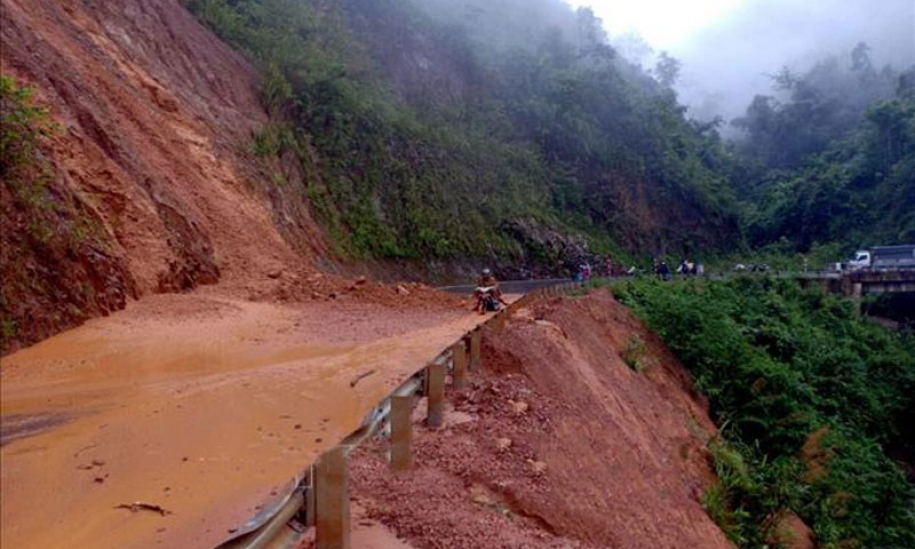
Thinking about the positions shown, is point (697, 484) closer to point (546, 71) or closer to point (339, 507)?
point (339, 507)

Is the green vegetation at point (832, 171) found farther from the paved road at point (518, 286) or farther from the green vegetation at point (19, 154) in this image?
the green vegetation at point (19, 154)

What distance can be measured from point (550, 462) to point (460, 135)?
34438mm

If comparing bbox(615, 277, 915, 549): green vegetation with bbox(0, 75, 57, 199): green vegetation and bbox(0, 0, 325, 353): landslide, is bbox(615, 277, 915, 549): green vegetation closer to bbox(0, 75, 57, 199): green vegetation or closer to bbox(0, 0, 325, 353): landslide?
bbox(0, 0, 325, 353): landslide

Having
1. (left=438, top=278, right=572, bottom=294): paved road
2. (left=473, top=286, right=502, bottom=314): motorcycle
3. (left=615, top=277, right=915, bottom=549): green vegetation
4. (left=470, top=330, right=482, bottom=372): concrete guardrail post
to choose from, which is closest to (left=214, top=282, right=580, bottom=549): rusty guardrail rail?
(left=470, top=330, right=482, bottom=372): concrete guardrail post

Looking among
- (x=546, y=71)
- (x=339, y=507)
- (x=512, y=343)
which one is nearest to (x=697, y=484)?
(x=512, y=343)

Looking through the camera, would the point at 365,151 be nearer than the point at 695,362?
No

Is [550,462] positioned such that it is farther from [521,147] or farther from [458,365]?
[521,147]

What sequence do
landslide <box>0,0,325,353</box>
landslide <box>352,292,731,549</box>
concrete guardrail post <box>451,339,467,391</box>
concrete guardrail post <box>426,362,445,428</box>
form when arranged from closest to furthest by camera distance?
1. landslide <box>352,292,731,549</box>
2. landslide <box>0,0,325,353</box>
3. concrete guardrail post <box>426,362,445,428</box>
4. concrete guardrail post <box>451,339,467,391</box>

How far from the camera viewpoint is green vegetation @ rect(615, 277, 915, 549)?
553 inches

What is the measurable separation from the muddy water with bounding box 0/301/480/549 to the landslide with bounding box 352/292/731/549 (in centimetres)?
105

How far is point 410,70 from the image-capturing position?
42.8m

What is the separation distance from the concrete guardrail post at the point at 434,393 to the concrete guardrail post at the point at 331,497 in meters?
2.86

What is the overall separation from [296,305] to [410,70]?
3013 cm

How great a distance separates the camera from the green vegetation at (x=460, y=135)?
29.1 metres
